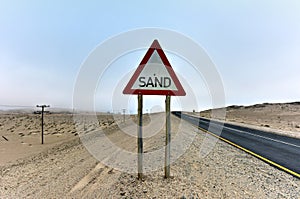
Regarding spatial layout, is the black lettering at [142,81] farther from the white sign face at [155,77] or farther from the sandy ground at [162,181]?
the sandy ground at [162,181]

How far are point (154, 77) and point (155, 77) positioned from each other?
0.8 inches

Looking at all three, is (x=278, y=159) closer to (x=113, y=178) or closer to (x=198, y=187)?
(x=198, y=187)

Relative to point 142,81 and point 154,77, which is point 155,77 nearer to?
point 154,77

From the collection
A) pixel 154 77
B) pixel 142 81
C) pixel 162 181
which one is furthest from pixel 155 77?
pixel 162 181

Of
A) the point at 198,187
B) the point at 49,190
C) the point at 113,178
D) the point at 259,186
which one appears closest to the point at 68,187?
the point at 49,190

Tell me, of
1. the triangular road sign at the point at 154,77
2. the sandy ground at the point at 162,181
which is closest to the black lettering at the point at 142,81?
the triangular road sign at the point at 154,77

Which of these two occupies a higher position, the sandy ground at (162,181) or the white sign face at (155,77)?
the white sign face at (155,77)

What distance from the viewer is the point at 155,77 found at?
4.74m

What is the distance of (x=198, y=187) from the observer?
476 cm

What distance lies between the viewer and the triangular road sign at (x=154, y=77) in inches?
185

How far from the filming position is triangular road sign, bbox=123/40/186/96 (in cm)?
470

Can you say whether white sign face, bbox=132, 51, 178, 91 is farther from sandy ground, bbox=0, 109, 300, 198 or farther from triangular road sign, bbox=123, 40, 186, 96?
sandy ground, bbox=0, 109, 300, 198

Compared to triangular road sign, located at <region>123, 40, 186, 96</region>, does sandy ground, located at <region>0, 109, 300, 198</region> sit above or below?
below

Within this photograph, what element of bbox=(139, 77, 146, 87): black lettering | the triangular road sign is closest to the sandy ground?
the triangular road sign
